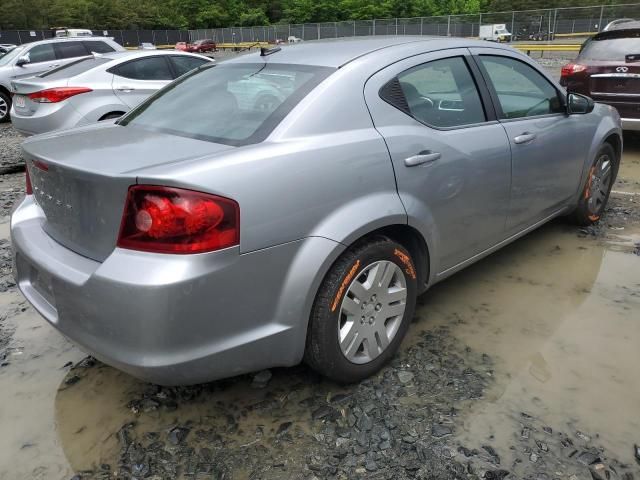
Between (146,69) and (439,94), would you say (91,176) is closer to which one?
(439,94)

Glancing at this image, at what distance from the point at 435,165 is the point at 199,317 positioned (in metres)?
1.46

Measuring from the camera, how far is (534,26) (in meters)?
33.7

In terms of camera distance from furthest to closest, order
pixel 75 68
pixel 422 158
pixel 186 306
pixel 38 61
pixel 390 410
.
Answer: pixel 38 61
pixel 75 68
pixel 422 158
pixel 390 410
pixel 186 306

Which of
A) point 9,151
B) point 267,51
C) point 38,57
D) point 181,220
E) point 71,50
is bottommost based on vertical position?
point 9,151

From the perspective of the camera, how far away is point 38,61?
11.7 meters

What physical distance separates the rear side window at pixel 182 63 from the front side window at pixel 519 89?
5.73 m

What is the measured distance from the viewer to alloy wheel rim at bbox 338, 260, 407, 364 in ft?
8.08

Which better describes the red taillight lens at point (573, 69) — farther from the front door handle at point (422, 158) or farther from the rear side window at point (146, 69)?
the rear side window at point (146, 69)

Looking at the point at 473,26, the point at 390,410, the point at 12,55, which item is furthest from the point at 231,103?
the point at 473,26

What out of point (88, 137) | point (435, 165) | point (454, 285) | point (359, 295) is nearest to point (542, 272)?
point (454, 285)

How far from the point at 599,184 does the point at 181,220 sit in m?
3.91

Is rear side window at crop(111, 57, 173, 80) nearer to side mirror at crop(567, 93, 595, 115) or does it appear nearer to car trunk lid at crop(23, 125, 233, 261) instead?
car trunk lid at crop(23, 125, 233, 261)

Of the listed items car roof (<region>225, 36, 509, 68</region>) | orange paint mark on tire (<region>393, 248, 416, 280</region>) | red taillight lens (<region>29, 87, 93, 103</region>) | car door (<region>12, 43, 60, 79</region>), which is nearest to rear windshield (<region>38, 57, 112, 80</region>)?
red taillight lens (<region>29, 87, 93, 103</region>)

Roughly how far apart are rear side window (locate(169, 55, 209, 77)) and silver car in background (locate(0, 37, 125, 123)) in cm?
405
